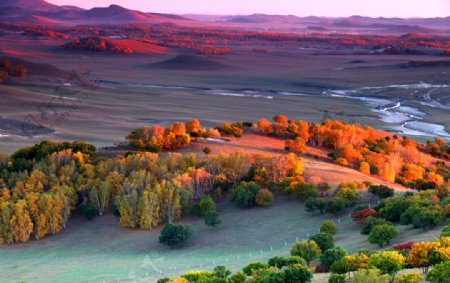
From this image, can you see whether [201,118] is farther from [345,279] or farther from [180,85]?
[345,279]

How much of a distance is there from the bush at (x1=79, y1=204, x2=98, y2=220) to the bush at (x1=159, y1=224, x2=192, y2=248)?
5867 millimetres

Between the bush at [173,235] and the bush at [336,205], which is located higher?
the bush at [336,205]

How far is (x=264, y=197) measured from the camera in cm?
3947

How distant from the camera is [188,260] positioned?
32406 millimetres

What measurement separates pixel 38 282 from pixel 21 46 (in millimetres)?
166301

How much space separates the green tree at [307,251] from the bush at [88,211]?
47.1 ft

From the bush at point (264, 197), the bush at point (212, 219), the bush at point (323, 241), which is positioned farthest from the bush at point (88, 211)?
the bush at point (323, 241)

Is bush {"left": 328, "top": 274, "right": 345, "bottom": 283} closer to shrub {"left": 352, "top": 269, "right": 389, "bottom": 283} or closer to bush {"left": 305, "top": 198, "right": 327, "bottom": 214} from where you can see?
shrub {"left": 352, "top": 269, "right": 389, "bottom": 283}

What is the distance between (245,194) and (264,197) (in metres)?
1.06

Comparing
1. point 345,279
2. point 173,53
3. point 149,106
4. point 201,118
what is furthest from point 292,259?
point 173,53

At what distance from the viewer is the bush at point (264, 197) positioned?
3941cm

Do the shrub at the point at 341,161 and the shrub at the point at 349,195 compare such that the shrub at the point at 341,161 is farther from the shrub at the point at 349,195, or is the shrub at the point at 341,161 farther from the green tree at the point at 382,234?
the green tree at the point at 382,234

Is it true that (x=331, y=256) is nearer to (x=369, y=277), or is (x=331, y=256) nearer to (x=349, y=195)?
(x=369, y=277)

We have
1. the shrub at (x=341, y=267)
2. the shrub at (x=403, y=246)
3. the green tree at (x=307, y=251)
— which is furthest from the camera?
the green tree at (x=307, y=251)
